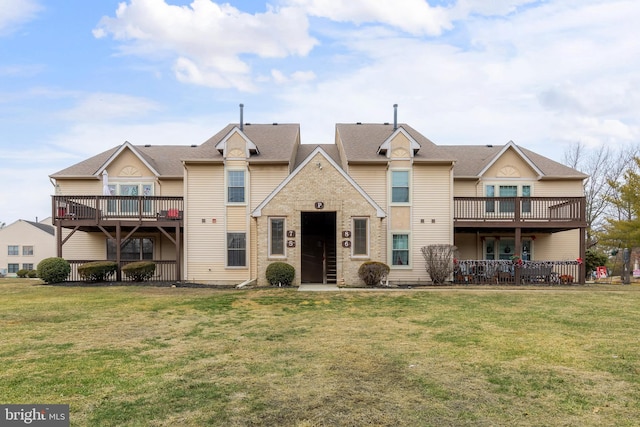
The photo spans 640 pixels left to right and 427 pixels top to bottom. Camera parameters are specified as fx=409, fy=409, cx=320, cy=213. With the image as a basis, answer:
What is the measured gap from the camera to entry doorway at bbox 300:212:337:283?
21188mm

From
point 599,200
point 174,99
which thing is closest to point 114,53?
point 174,99

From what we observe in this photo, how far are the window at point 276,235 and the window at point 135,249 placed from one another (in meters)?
8.28

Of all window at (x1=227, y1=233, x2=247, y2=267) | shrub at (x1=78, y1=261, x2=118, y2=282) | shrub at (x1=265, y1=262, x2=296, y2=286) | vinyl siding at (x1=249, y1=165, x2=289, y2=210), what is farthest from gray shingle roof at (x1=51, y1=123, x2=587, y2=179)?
shrub at (x1=265, y1=262, x2=296, y2=286)

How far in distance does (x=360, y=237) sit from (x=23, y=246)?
55.6 m

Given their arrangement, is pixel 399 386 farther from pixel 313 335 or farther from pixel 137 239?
pixel 137 239

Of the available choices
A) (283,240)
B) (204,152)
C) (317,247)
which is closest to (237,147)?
(204,152)

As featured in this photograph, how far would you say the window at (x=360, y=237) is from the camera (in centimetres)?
1847

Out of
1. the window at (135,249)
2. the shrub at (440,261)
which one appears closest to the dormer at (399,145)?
the shrub at (440,261)

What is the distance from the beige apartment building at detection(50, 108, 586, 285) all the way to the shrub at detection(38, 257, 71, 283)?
125cm

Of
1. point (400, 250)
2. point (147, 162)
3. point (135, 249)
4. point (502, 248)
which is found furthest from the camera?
point (135, 249)

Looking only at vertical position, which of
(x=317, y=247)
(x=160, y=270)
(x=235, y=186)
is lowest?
(x=160, y=270)

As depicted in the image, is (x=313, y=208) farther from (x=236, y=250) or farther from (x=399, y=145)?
(x=399, y=145)

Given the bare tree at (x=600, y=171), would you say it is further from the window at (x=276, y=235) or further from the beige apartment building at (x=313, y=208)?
the window at (x=276, y=235)

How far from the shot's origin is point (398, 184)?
21.0m
